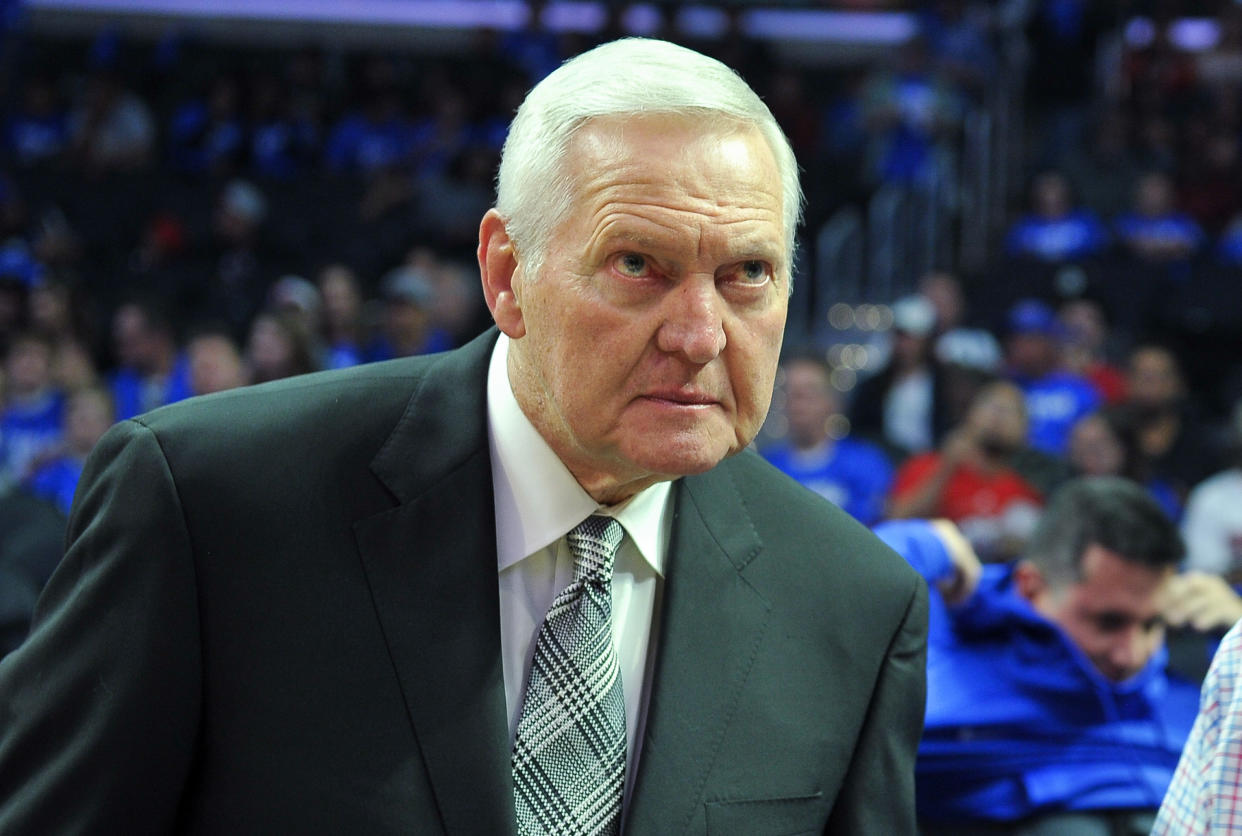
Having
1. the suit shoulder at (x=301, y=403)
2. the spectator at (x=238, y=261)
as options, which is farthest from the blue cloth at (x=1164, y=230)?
the suit shoulder at (x=301, y=403)

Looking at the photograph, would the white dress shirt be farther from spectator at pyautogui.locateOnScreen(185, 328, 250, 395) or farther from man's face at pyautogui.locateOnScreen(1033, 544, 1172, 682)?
spectator at pyautogui.locateOnScreen(185, 328, 250, 395)

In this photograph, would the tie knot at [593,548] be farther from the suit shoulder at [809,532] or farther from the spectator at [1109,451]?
the spectator at [1109,451]

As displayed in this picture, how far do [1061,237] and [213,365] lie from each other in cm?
586

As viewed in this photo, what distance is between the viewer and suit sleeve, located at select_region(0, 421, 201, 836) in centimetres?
141

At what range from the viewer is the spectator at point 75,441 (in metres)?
5.75

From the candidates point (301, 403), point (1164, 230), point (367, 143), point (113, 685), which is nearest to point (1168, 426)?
point (1164, 230)

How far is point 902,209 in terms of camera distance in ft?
32.6

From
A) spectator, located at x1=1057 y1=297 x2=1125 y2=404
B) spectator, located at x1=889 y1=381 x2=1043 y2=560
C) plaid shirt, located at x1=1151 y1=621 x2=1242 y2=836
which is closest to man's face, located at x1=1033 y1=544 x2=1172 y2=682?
plaid shirt, located at x1=1151 y1=621 x2=1242 y2=836

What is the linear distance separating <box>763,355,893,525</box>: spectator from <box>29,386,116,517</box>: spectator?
9.16 ft

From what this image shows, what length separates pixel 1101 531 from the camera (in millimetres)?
3008

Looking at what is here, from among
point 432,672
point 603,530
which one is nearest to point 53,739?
point 432,672

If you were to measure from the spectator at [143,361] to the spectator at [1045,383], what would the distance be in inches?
163

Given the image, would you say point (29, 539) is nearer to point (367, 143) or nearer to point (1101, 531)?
point (1101, 531)

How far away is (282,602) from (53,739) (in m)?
0.25
